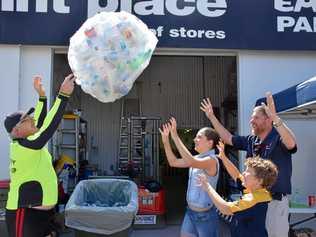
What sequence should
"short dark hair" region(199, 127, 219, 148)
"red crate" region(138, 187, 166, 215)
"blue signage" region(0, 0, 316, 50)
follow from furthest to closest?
"red crate" region(138, 187, 166, 215), "blue signage" region(0, 0, 316, 50), "short dark hair" region(199, 127, 219, 148)

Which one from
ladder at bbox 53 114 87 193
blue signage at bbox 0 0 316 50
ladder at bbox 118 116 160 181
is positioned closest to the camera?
blue signage at bbox 0 0 316 50

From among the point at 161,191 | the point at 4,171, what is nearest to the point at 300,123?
the point at 161,191

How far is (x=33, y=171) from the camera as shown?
3.46 metres

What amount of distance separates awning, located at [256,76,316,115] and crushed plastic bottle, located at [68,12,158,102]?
181cm

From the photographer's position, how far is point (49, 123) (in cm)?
349

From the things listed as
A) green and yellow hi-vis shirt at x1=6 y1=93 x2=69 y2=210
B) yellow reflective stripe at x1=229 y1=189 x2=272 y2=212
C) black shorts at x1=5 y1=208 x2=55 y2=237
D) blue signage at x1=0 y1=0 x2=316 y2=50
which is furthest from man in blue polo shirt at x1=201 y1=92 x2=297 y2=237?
blue signage at x1=0 y1=0 x2=316 y2=50

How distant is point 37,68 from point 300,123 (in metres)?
3.75

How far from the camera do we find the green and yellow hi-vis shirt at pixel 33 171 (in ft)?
11.2

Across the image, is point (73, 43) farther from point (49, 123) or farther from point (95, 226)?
point (95, 226)

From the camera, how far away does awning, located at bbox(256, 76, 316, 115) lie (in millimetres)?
4613

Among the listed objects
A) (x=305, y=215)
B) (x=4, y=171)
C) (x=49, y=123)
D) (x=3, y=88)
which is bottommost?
(x=305, y=215)

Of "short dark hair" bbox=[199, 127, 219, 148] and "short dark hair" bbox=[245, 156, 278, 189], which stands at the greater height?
"short dark hair" bbox=[199, 127, 219, 148]

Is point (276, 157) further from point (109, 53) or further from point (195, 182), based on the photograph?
point (109, 53)

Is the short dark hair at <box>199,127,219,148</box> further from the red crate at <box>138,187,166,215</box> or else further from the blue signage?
the red crate at <box>138,187,166,215</box>
